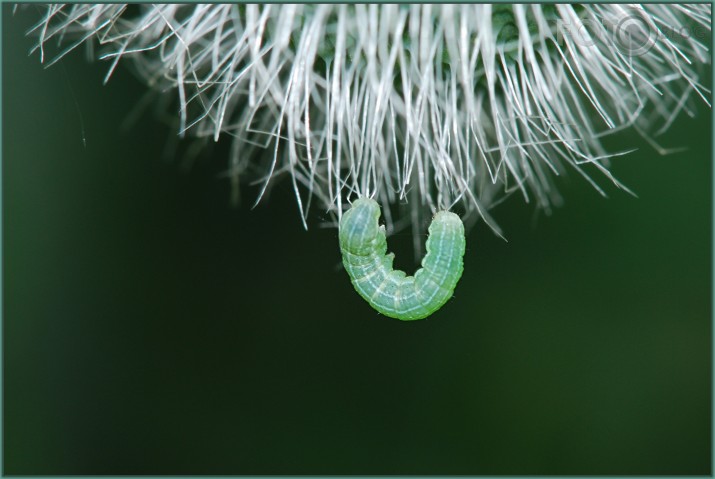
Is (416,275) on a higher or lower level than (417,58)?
lower

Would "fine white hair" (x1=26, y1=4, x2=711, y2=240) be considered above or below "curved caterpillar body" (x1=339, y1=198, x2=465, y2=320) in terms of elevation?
above

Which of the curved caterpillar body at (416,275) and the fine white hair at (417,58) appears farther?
the curved caterpillar body at (416,275)

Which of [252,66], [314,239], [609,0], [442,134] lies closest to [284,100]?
[252,66]

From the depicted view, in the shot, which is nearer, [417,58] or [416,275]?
[417,58]

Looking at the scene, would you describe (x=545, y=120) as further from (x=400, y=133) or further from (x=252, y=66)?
(x=252, y=66)

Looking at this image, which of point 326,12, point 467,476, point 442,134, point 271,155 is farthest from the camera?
point 467,476

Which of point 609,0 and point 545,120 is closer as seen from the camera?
point 609,0

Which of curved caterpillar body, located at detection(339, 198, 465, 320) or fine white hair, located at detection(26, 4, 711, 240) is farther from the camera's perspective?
curved caterpillar body, located at detection(339, 198, 465, 320)

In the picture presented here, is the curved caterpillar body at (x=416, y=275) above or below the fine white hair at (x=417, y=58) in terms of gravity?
below
